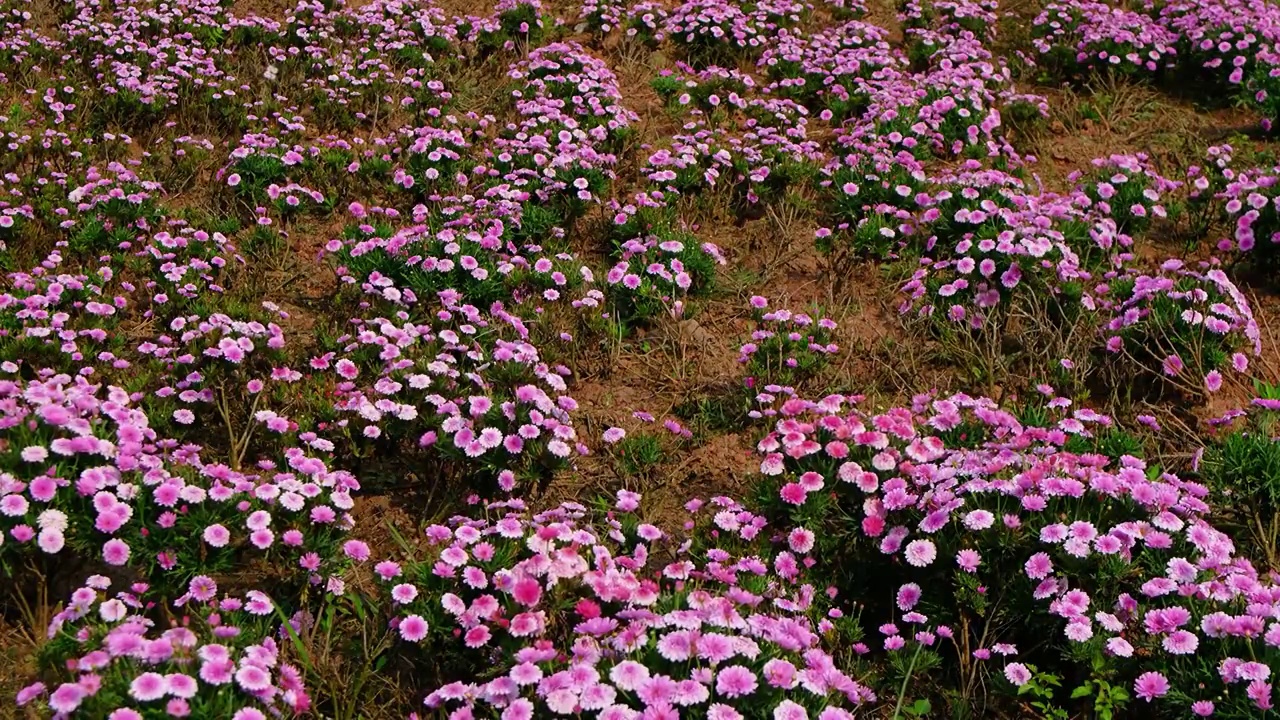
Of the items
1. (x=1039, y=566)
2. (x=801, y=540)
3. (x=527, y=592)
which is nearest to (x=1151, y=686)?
(x=1039, y=566)

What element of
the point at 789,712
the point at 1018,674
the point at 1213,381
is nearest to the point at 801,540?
the point at 1018,674

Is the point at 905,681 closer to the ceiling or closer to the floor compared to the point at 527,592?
closer to the floor

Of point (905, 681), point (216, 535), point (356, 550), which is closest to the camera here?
point (905, 681)

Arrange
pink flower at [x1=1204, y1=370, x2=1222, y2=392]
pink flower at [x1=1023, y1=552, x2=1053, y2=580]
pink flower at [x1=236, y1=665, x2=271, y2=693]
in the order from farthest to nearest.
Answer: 1. pink flower at [x1=1204, y1=370, x2=1222, y2=392]
2. pink flower at [x1=1023, y1=552, x2=1053, y2=580]
3. pink flower at [x1=236, y1=665, x2=271, y2=693]

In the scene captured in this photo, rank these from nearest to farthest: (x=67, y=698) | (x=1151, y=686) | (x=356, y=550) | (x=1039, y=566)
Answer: (x=67, y=698)
(x=1151, y=686)
(x=1039, y=566)
(x=356, y=550)

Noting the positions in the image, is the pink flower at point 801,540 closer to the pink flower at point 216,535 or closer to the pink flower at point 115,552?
the pink flower at point 216,535

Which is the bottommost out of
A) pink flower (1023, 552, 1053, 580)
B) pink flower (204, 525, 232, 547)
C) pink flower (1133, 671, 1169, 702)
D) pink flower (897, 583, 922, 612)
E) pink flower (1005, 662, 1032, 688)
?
pink flower (897, 583, 922, 612)

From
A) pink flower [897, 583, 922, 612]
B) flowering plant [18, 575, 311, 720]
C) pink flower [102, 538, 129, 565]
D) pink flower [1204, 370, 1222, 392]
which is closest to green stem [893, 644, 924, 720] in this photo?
pink flower [897, 583, 922, 612]

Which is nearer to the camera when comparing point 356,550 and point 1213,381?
point 356,550

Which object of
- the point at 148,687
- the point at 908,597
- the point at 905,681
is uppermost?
the point at 148,687

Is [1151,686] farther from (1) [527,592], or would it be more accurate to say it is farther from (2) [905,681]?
(1) [527,592]

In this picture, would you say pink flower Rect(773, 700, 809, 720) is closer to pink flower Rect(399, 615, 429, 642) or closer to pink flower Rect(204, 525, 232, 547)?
pink flower Rect(399, 615, 429, 642)

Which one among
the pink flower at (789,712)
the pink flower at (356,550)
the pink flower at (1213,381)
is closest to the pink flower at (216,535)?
the pink flower at (356,550)

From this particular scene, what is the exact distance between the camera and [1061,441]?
Answer: 13.7 feet
